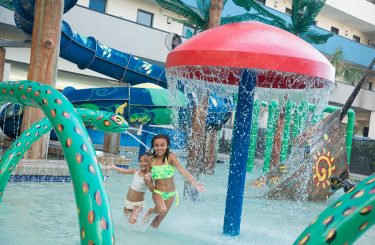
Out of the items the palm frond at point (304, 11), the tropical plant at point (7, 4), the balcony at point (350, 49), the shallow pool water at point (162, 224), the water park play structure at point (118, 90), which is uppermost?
the balcony at point (350, 49)

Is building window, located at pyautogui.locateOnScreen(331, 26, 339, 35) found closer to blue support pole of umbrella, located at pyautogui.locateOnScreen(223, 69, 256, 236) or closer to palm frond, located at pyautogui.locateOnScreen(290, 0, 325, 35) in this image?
palm frond, located at pyautogui.locateOnScreen(290, 0, 325, 35)

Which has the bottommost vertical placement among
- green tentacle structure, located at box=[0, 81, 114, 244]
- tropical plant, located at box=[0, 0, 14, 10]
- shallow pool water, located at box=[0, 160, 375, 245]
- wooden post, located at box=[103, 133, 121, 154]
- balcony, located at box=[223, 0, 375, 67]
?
shallow pool water, located at box=[0, 160, 375, 245]

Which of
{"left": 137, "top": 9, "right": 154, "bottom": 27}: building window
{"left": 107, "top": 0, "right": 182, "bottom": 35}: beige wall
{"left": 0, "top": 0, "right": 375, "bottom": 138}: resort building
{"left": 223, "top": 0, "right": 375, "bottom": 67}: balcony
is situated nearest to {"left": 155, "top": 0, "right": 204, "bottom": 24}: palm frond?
{"left": 0, "top": 0, "right": 375, "bottom": 138}: resort building

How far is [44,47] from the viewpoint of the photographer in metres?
6.81

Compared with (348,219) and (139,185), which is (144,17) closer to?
(139,185)

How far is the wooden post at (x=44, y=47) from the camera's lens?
6781 mm

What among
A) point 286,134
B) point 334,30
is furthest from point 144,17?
point 334,30

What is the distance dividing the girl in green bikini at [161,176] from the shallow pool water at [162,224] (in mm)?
201

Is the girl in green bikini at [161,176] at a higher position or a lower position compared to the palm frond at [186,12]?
lower

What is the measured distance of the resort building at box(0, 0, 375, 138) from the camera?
1560cm

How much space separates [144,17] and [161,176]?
16.9m

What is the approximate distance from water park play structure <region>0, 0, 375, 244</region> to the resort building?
527 cm

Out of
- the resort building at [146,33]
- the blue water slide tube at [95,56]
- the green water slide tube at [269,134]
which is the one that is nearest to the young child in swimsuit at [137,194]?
the blue water slide tube at [95,56]

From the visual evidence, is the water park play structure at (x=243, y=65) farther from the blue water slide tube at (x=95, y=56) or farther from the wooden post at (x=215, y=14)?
the blue water slide tube at (x=95, y=56)
